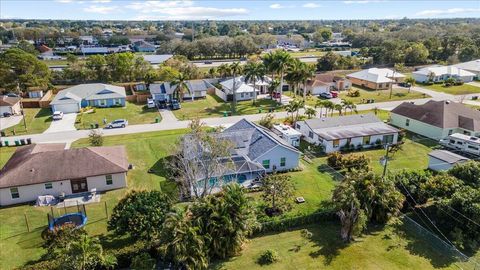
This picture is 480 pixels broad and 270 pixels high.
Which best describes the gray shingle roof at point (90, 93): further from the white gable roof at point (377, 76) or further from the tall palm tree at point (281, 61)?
the white gable roof at point (377, 76)

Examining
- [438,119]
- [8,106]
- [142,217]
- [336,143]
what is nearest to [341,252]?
[142,217]

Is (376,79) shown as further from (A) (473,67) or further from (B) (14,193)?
(B) (14,193)

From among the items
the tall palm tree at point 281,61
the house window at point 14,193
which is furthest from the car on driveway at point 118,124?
the tall palm tree at point 281,61

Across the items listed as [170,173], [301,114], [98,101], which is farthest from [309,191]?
[98,101]

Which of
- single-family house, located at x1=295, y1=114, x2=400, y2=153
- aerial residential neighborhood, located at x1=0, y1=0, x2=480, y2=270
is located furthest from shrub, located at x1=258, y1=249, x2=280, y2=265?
single-family house, located at x1=295, y1=114, x2=400, y2=153

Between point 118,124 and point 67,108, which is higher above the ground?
point 67,108

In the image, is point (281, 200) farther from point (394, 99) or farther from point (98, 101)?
point (394, 99)

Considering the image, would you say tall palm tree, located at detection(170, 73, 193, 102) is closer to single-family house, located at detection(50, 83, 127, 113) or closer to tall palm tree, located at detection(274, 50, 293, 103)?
single-family house, located at detection(50, 83, 127, 113)
